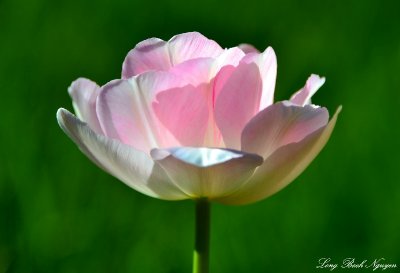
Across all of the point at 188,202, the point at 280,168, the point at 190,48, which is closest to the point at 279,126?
the point at 280,168

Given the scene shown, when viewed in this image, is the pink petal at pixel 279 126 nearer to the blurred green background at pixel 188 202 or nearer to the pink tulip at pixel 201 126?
A: the pink tulip at pixel 201 126

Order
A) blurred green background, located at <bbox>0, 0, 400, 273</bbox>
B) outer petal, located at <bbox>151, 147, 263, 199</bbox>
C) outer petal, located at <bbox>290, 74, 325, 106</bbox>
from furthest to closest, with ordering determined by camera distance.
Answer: blurred green background, located at <bbox>0, 0, 400, 273</bbox> → outer petal, located at <bbox>290, 74, 325, 106</bbox> → outer petal, located at <bbox>151, 147, 263, 199</bbox>

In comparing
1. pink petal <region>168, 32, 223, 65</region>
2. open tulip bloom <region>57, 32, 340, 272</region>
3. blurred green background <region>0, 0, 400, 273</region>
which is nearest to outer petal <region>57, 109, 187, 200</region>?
open tulip bloom <region>57, 32, 340, 272</region>

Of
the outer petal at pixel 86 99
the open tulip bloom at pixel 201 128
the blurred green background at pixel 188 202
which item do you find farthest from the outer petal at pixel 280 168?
the blurred green background at pixel 188 202

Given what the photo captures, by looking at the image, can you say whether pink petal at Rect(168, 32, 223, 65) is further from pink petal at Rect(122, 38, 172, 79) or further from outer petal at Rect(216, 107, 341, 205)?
outer petal at Rect(216, 107, 341, 205)

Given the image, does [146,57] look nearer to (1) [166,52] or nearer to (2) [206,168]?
(1) [166,52]

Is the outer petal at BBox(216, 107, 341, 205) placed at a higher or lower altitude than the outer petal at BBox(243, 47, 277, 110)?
lower
